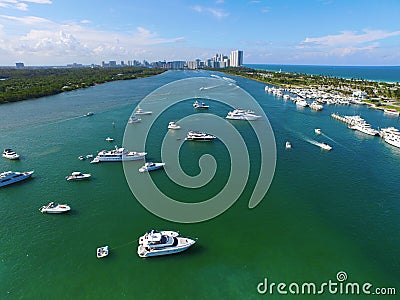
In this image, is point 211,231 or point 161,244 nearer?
point 161,244

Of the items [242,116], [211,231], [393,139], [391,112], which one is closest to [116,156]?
[211,231]

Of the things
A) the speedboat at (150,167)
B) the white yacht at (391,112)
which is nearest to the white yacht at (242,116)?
the speedboat at (150,167)

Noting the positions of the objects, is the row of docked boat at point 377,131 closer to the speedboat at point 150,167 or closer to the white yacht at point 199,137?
the white yacht at point 199,137

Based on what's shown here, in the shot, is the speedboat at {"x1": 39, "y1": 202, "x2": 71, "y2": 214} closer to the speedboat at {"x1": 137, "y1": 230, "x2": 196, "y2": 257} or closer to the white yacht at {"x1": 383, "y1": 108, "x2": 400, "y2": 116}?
the speedboat at {"x1": 137, "y1": 230, "x2": 196, "y2": 257}

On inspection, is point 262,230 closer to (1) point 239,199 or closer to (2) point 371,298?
(1) point 239,199

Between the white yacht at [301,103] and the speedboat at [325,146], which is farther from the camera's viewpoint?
the white yacht at [301,103]

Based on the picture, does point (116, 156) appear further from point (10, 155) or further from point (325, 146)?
point (325, 146)

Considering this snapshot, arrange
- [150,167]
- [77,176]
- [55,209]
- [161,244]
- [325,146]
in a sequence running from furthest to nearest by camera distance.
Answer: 1. [325,146]
2. [150,167]
3. [77,176]
4. [55,209]
5. [161,244]
